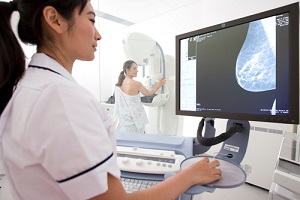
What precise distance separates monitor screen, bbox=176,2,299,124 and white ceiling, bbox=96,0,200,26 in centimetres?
240

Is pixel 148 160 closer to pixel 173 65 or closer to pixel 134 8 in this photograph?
pixel 173 65

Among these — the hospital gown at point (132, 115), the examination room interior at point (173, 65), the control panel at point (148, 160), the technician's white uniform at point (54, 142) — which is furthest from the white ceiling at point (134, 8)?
the technician's white uniform at point (54, 142)

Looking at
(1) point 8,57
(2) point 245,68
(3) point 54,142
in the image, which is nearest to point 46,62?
(1) point 8,57

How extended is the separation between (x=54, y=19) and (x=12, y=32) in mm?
107

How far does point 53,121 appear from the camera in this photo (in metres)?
0.34

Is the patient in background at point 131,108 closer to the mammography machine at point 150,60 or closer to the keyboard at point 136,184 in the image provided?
the mammography machine at point 150,60

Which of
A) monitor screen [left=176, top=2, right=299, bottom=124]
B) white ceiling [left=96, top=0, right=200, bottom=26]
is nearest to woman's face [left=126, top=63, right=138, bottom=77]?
white ceiling [left=96, top=0, right=200, bottom=26]

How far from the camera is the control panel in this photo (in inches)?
29.8

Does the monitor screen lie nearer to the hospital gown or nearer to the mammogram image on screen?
the mammogram image on screen

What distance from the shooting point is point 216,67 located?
0.76m

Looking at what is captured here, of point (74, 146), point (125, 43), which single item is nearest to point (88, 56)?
point (74, 146)

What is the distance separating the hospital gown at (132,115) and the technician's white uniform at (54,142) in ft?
5.89

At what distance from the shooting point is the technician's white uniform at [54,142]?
0.34m

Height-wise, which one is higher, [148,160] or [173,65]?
[173,65]
